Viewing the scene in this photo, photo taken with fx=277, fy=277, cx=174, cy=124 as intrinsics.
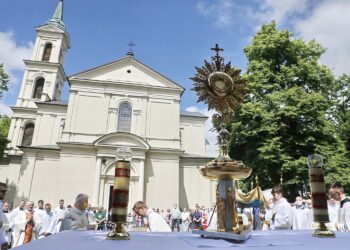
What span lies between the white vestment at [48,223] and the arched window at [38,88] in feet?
85.8

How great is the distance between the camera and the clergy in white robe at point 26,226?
30.5 ft

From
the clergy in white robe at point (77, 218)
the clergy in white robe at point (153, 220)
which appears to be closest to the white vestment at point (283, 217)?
the clergy in white robe at point (153, 220)

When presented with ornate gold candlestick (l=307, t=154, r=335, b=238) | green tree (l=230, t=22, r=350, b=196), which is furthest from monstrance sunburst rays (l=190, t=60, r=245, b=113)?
green tree (l=230, t=22, r=350, b=196)

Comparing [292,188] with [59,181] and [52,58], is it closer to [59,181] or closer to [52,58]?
[59,181]

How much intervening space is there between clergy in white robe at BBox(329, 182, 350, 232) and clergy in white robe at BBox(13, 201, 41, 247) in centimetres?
912

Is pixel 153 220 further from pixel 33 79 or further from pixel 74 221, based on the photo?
pixel 33 79

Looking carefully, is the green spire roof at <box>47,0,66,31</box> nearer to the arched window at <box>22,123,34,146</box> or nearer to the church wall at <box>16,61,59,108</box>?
the church wall at <box>16,61,59,108</box>

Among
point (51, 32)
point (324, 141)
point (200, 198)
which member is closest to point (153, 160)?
point (200, 198)

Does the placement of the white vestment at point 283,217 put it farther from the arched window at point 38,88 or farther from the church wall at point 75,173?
the arched window at point 38,88

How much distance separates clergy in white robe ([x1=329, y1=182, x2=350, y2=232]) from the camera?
20.3 ft

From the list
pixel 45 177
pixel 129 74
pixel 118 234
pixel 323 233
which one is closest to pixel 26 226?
pixel 118 234

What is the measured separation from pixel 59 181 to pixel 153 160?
795 cm

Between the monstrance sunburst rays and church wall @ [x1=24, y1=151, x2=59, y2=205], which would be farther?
church wall @ [x1=24, y1=151, x2=59, y2=205]

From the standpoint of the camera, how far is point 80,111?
25609 mm
